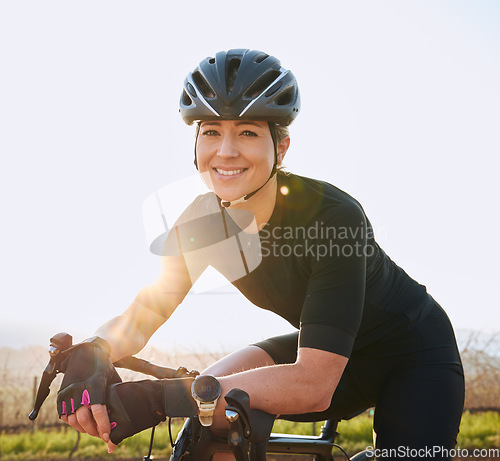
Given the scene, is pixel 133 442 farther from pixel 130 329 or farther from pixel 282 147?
pixel 282 147

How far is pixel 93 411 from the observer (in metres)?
1.97

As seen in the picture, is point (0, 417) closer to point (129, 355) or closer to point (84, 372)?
point (129, 355)

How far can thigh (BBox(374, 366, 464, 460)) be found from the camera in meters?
2.59

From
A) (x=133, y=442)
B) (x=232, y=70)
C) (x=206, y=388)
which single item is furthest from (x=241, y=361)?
(x=133, y=442)

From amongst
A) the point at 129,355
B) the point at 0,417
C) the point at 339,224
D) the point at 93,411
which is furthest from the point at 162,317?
the point at 0,417

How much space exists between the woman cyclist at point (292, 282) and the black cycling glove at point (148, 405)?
18 cm

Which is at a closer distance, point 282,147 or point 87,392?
point 87,392

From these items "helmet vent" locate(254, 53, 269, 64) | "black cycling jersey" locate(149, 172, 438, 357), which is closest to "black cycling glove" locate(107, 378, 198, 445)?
"black cycling jersey" locate(149, 172, 438, 357)

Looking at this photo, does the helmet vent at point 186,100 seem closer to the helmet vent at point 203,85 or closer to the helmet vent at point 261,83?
the helmet vent at point 203,85

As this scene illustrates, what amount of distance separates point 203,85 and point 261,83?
13.0 inches

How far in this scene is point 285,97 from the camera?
2971 millimetres

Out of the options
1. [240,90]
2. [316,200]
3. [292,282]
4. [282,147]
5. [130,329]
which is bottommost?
[130,329]

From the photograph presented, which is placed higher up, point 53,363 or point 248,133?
point 248,133

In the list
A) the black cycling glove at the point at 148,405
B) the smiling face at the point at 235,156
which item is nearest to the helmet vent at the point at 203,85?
the smiling face at the point at 235,156
